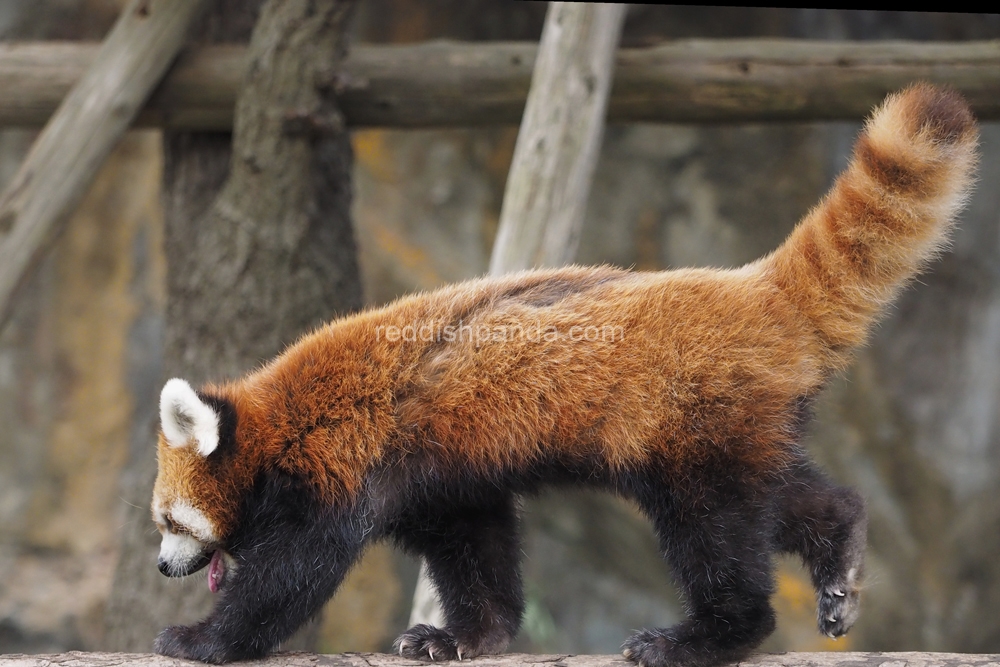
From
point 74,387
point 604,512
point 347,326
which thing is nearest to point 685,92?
point 347,326

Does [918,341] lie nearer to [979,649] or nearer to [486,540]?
[979,649]

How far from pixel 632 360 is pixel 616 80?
2198 millimetres

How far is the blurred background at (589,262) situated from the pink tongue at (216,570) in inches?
121

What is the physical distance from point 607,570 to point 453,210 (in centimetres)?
274

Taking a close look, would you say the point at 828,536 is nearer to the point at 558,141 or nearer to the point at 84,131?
the point at 558,141

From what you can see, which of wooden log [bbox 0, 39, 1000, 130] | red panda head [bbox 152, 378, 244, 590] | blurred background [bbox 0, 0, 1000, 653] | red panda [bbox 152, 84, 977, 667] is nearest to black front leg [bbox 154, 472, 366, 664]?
red panda [bbox 152, 84, 977, 667]

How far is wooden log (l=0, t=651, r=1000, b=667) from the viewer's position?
8.95 ft

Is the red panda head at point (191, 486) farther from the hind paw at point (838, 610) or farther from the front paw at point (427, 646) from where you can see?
the hind paw at point (838, 610)

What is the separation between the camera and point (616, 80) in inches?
180

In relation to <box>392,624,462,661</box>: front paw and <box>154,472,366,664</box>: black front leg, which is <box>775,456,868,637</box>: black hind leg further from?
<box>154,472,366,664</box>: black front leg

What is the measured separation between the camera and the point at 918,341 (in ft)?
20.6

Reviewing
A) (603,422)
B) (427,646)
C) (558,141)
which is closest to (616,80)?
(558,141)

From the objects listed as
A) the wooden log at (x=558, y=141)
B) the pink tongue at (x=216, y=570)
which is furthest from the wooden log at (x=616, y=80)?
the pink tongue at (x=216, y=570)

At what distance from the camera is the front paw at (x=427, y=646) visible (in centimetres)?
297
